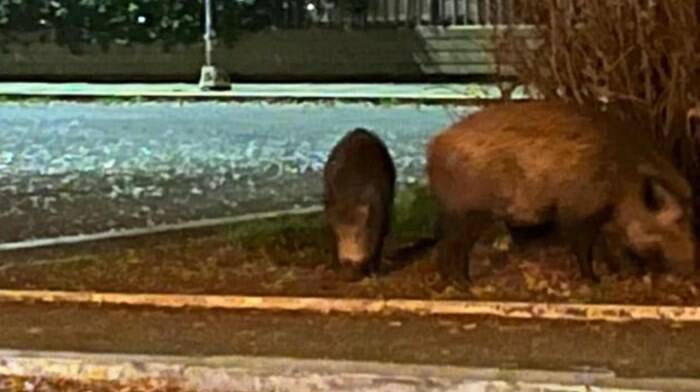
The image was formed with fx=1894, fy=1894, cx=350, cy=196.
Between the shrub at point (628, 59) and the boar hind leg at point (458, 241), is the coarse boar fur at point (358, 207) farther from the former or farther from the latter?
the shrub at point (628, 59)

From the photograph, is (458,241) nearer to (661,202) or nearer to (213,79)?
(661,202)

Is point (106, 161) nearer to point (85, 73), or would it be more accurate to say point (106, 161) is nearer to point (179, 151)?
point (179, 151)

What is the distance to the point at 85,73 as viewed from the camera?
95.8ft

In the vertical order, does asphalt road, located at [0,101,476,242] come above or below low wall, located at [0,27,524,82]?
above

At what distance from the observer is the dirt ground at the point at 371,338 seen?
7023 mm

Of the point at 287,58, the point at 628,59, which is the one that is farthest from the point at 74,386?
the point at 287,58

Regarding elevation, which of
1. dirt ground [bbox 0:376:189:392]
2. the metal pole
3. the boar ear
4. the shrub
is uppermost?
the shrub

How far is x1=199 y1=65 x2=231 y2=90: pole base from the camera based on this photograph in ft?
86.0

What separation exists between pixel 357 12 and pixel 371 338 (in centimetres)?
2084

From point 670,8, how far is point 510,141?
1.45 m

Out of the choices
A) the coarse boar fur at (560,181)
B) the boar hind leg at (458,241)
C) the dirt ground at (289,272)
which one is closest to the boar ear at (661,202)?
the coarse boar fur at (560,181)

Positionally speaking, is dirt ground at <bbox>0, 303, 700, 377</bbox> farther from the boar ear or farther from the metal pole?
the metal pole

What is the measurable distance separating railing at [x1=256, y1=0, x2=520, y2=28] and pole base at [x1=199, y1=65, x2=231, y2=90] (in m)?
1.74

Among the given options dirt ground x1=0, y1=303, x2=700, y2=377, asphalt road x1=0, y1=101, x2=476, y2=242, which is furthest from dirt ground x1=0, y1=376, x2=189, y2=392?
asphalt road x1=0, y1=101, x2=476, y2=242
